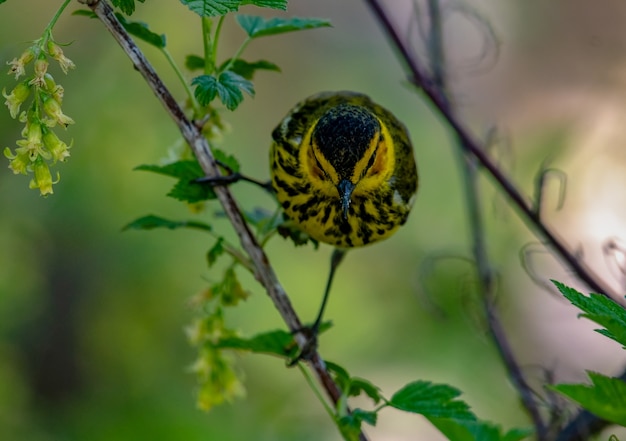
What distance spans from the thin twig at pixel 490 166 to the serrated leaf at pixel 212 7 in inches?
33.7

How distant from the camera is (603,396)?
1.02 metres

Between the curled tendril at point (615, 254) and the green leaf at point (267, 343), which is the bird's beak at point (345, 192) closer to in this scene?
the green leaf at point (267, 343)

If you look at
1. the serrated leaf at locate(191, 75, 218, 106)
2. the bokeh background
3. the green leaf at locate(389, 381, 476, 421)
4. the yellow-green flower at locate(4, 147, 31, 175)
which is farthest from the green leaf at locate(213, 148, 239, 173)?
the bokeh background

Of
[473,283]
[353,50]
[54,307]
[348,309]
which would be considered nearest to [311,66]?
[353,50]

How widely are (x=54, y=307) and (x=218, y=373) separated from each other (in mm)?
2088

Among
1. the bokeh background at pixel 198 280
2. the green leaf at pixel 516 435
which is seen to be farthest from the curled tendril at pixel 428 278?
the green leaf at pixel 516 435

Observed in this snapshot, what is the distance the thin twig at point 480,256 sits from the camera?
79.8 inches

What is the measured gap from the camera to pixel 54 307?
367 centimetres

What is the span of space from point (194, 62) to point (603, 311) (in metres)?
0.93

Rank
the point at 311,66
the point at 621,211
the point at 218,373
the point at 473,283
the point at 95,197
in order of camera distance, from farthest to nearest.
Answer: the point at 311,66
the point at 621,211
the point at 95,197
the point at 473,283
the point at 218,373

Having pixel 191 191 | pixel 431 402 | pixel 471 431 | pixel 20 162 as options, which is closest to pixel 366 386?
pixel 431 402

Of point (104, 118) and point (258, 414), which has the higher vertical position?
point (104, 118)

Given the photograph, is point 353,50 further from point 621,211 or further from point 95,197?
point 95,197

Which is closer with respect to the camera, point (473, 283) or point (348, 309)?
point (473, 283)
